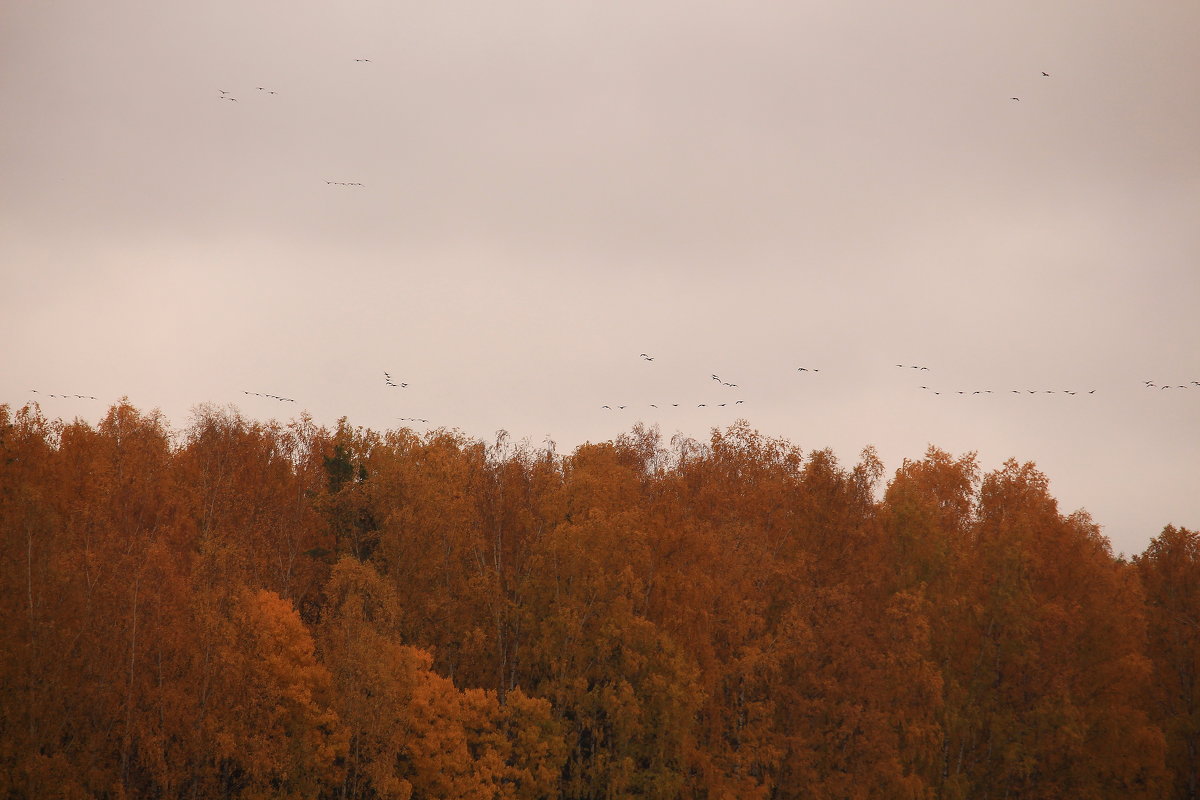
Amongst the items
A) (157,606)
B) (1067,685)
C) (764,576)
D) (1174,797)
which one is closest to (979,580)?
(1067,685)

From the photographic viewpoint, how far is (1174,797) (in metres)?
80.9

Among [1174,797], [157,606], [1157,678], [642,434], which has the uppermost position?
[642,434]

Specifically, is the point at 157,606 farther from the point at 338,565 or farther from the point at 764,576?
the point at 764,576

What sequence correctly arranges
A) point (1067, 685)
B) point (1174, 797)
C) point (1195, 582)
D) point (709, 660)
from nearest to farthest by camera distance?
point (709, 660) → point (1067, 685) → point (1174, 797) → point (1195, 582)

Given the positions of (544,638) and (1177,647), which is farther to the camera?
(1177,647)

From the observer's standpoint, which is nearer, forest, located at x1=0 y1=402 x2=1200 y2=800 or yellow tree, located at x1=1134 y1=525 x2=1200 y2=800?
forest, located at x1=0 y1=402 x2=1200 y2=800

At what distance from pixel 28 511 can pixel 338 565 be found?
1532 centimetres

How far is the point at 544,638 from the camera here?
62.8 meters

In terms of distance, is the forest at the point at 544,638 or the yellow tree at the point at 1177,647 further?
the yellow tree at the point at 1177,647

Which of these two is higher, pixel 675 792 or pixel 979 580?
pixel 979 580

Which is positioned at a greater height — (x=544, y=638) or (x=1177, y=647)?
(x=544, y=638)

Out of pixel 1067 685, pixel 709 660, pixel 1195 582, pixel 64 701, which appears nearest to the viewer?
pixel 64 701

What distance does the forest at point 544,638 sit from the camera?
55656mm

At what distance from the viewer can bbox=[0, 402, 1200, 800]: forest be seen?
55.7 m
